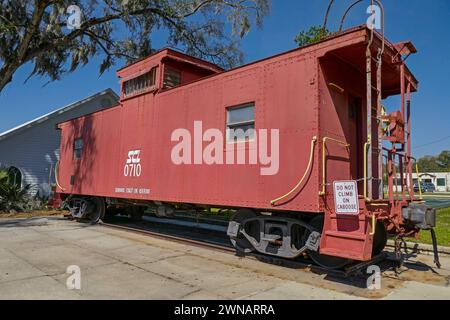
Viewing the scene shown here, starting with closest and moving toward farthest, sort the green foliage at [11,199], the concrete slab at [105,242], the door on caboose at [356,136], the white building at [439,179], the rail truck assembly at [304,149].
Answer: the rail truck assembly at [304,149] → the door on caboose at [356,136] → the concrete slab at [105,242] → the green foliage at [11,199] → the white building at [439,179]

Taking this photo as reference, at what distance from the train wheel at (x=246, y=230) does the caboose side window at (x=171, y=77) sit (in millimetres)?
4129

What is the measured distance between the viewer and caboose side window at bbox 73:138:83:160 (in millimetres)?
12797

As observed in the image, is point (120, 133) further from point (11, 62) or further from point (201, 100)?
point (11, 62)

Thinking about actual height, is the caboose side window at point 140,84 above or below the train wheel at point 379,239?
above

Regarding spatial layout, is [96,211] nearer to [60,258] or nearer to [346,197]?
[60,258]

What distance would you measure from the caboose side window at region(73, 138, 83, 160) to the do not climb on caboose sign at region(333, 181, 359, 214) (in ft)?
32.3

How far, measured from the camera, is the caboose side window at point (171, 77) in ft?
31.1

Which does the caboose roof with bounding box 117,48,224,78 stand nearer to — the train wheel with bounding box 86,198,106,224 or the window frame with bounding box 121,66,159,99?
the window frame with bounding box 121,66,159,99

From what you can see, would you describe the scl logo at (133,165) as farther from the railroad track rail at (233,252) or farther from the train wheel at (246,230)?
the train wheel at (246,230)

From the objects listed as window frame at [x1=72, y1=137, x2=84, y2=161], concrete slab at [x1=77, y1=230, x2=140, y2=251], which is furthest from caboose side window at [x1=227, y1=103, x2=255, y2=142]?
window frame at [x1=72, y1=137, x2=84, y2=161]

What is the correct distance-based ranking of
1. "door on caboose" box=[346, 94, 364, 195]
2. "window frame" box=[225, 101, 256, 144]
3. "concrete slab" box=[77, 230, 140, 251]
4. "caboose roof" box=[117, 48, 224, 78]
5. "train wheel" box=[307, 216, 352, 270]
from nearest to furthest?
"train wheel" box=[307, 216, 352, 270], "window frame" box=[225, 101, 256, 144], "door on caboose" box=[346, 94, 364, 195], "concrete slab" box=[77, 230, 140, 251], "caboose roof" box=[117, 48, 224, 78]

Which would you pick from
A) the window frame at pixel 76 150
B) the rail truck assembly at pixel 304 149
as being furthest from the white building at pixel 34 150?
the rail truck assembly at pixel 304 149
